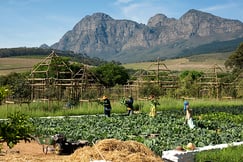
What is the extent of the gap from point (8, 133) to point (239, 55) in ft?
217

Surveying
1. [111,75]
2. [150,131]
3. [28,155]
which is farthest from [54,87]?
[111,75]

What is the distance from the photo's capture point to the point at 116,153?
1070 cm

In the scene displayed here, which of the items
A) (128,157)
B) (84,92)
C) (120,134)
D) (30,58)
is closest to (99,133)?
(120,134)

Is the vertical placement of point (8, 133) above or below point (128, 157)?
above

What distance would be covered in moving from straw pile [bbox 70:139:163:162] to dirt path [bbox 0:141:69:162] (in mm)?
1086

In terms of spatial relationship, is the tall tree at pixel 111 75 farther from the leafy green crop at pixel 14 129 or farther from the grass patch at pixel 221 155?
the leafy green crop at pixel 14 129

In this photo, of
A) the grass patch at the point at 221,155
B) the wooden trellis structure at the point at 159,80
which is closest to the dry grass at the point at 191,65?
the wooden trellis structure at the point at 159,80

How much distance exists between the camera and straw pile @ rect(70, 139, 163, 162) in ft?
A: 34.5

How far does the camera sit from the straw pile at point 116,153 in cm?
1051

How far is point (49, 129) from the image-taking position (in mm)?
17891

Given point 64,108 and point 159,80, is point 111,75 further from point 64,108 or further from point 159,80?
point 64,108

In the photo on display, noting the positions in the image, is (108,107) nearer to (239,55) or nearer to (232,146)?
(232,146)

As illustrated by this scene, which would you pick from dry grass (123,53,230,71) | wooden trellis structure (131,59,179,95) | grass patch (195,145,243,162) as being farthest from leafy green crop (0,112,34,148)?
dry grass (123,53,230,71)

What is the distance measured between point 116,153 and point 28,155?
13.4 feet
